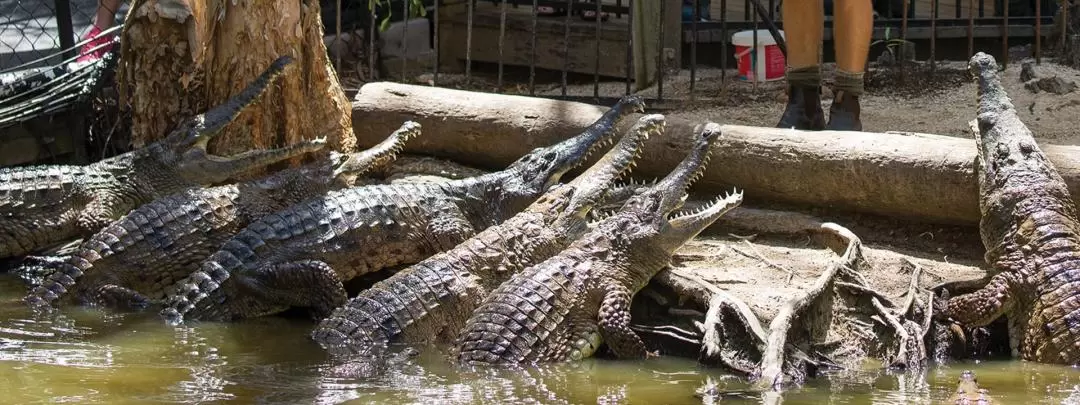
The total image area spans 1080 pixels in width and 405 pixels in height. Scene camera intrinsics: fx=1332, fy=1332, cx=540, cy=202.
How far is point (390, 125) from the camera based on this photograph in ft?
23.7

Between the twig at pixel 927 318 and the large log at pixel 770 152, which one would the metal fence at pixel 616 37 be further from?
the twig at pixel 927 318

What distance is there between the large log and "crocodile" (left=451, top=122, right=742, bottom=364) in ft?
1.82

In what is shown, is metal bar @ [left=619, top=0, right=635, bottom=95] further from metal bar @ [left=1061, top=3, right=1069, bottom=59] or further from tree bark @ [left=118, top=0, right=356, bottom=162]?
metal bar @ [left=1061, top=3, right=1069, bottom=59]

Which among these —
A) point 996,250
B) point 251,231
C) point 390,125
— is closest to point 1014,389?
point 996,250

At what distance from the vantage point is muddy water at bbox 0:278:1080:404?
434cm

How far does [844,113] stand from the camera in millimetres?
6719

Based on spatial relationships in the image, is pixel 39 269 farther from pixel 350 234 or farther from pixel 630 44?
pixel 630 44

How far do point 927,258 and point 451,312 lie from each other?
2.03 metres

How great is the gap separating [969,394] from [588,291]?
1.51 meters

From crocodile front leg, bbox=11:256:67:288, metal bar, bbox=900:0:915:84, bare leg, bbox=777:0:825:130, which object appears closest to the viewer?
crocodile front leg, bbox=11:256:67:288

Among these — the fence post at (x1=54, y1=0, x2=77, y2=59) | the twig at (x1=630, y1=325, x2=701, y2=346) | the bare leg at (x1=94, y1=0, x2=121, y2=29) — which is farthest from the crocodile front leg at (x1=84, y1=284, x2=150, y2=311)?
the bare leg at (x1=94, y1=0, x2=121, y2=29)

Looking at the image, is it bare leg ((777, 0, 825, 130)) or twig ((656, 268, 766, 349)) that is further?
bare leg ((777, 0, 825, 130))

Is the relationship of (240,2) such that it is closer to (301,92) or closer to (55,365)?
(301,92)

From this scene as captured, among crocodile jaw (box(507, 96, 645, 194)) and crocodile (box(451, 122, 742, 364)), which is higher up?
crocodile jaw (box(507, 96, 645, 194))
